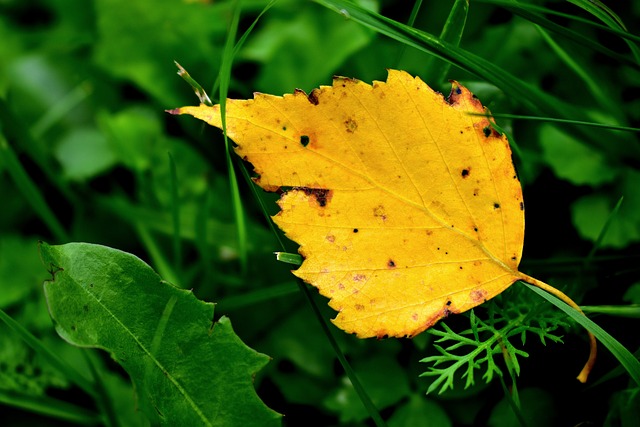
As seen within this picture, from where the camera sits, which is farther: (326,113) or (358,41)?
(358,41)

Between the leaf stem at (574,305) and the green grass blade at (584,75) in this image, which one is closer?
the leaf stem at (574,305)

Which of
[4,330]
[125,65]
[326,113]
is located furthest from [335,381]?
[125,65]

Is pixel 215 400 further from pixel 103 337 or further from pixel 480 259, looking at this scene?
pixel 480 259

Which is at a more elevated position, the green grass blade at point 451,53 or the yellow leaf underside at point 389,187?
the green grass blade at point 451,53

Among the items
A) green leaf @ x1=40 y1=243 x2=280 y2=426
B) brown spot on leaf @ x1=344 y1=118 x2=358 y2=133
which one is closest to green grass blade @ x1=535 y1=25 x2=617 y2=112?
brown spot on leaf @ x1=344 y1=118 x2=358 y2=133

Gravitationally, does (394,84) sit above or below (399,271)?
above

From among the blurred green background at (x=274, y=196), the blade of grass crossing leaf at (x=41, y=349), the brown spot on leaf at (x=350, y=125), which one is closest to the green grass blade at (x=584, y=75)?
the blurred green background at (x=274, y=196)

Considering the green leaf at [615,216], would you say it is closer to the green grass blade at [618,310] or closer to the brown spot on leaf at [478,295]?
the green grass blade at [618,310]
